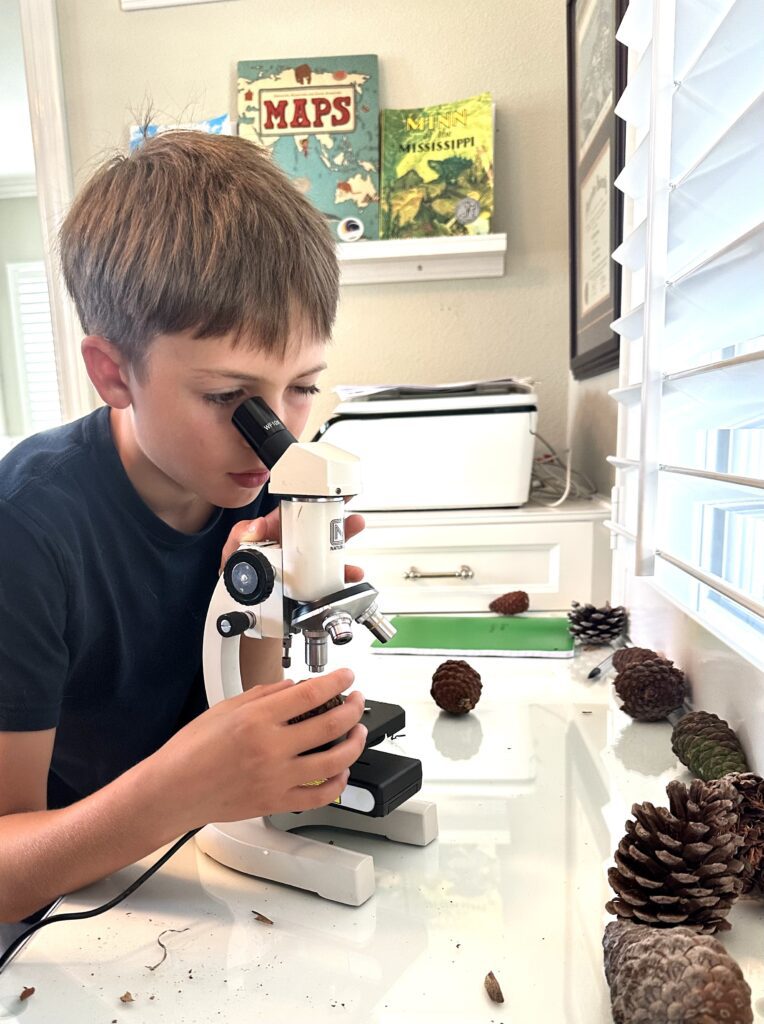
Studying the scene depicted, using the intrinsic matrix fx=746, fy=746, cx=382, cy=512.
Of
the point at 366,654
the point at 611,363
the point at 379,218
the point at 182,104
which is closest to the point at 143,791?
the point at 366,654

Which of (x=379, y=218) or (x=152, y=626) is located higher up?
(x=379, y=218)

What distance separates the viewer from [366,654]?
1030 millimetres

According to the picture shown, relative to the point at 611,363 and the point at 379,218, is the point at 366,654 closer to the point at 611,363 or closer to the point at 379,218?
the point at 611,363

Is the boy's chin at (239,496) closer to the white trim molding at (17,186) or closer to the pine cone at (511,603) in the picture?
the pine cone at (511,603)

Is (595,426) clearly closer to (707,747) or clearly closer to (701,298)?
(701,298)

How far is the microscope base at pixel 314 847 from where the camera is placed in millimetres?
492

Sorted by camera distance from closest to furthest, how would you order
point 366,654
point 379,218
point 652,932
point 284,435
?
1. point 652,932
2. point 284,435
3. point 366,654
4. point 379,218

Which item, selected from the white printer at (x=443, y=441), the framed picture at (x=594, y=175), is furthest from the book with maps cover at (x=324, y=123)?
the white printer at (x=443, y=441)

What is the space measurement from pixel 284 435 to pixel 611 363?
90 cm

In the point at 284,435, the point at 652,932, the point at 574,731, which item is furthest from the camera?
the point at 574,731

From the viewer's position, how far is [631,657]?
834mm

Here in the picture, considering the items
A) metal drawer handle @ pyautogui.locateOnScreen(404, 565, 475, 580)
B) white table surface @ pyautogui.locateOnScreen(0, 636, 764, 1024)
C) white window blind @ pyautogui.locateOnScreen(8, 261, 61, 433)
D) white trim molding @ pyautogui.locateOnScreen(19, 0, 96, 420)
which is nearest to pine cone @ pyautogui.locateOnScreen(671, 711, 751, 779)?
white table surface @ pyautogui.locateOnScreen(0, 636, 764, 1024)

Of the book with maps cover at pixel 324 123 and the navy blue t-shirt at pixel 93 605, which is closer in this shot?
the navy blue t-shirt at pixel 93 605

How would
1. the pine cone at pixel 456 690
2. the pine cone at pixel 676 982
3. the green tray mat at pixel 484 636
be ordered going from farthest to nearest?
the green tray mat at pixel 484 636 < the pine cone at pixel 456 690 < the pine cone at pixel 676 982
